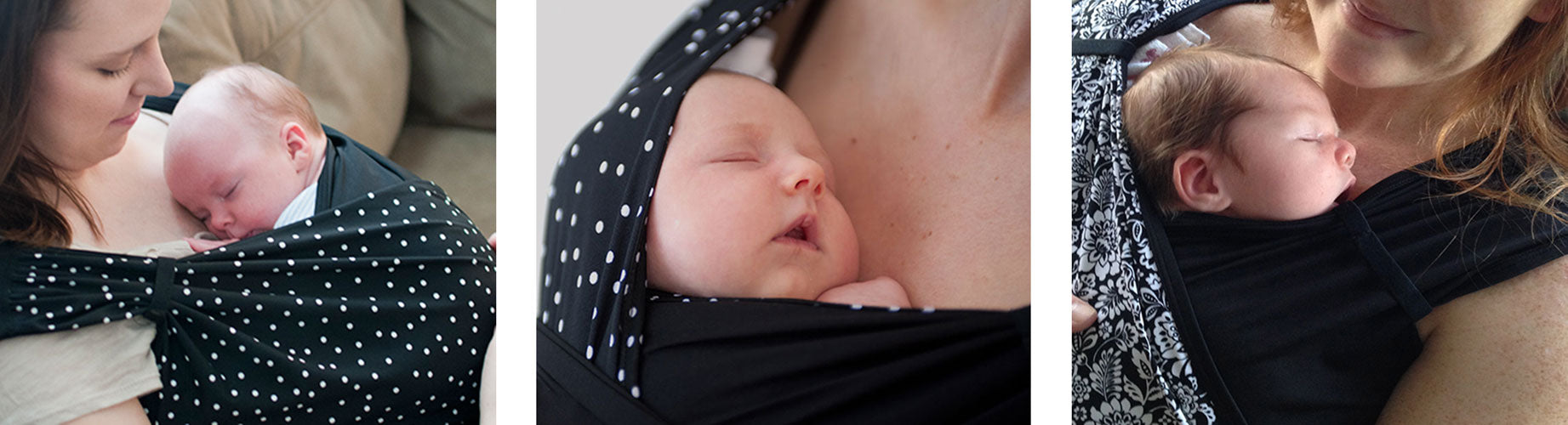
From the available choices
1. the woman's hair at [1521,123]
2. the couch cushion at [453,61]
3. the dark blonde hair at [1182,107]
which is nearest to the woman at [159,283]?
the couch cushion at [453,61]

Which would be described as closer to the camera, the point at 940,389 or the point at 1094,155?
the point at 940,389

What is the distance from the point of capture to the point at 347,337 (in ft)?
Result: 4.21

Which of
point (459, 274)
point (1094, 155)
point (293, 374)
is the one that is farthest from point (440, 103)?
point (1094, 155)

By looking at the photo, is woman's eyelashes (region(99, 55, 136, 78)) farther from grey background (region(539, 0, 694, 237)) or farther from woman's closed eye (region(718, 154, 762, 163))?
woman's closed eye (region(718, 154, 762, 163))

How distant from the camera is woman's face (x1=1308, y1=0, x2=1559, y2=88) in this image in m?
1.21

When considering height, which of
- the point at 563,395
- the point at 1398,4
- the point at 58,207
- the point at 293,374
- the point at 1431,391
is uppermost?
the point at 58,207

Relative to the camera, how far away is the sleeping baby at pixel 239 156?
1245 millimetres

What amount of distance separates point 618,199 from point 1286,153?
74cm

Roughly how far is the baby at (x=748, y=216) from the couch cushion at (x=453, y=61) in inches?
10.5

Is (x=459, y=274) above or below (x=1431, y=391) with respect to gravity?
above

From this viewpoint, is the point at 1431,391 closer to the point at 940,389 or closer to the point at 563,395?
the point at 940,389

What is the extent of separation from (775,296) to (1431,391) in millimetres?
700

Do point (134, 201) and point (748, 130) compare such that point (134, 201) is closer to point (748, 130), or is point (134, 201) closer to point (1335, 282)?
point (748, 130)

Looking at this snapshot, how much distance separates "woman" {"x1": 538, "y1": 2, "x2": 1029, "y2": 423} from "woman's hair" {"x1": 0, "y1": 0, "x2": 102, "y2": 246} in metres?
0.52
